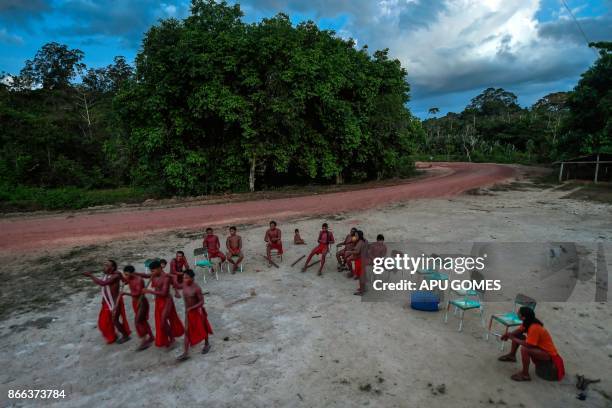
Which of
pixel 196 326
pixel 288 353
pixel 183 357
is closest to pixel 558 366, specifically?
pixel 288 353

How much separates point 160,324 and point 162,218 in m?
11.0

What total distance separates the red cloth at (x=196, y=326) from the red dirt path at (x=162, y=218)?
8.92m

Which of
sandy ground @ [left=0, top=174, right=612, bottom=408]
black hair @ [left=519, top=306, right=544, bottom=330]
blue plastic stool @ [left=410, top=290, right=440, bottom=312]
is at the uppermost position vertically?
black hair @ [left=519, top=306, right=544, bottom=330]

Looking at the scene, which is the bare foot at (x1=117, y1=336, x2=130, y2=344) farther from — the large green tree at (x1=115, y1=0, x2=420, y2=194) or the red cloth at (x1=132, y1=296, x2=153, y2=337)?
the large green tree at (x1=115, y1=0, x2=420, y2=194)

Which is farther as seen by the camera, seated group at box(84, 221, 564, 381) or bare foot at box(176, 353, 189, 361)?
bare foot at box(176, 353, 189, 361)

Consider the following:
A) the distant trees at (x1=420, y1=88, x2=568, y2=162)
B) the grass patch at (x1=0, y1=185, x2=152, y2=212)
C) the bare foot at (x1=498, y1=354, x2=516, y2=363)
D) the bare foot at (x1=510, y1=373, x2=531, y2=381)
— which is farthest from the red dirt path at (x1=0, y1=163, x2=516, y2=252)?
the distant trees at (x1=420, y1=88, x2=568, y2=162)

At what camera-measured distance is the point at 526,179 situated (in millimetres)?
30609

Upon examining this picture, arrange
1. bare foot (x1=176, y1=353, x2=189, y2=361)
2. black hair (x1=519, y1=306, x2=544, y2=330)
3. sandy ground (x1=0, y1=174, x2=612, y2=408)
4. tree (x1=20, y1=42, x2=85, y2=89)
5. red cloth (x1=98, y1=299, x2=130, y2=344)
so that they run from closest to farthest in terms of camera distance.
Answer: sandy ground (x1=0, y1=174, x2=612, y2=408)
black hair (x1=519, y1=306, x2=544, y2=330)
bare foot (x1=176, y1=353, x2=189, y2=361)
red cloth (x1=98, y1=299, x2=130, y2=344)
tree (x1=20, y1=42, x2=85, y2=89)

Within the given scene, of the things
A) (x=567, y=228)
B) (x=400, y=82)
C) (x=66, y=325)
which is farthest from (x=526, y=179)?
(x=66, y=325)

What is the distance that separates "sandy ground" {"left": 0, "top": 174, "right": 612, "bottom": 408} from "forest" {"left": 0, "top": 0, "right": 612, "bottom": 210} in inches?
474

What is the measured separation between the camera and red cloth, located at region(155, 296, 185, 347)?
603 centimetres

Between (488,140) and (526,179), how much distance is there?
122 feet

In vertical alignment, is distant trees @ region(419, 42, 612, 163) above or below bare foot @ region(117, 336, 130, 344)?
above

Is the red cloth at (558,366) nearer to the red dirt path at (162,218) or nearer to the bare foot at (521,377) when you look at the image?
the bare foot at (521,377)
